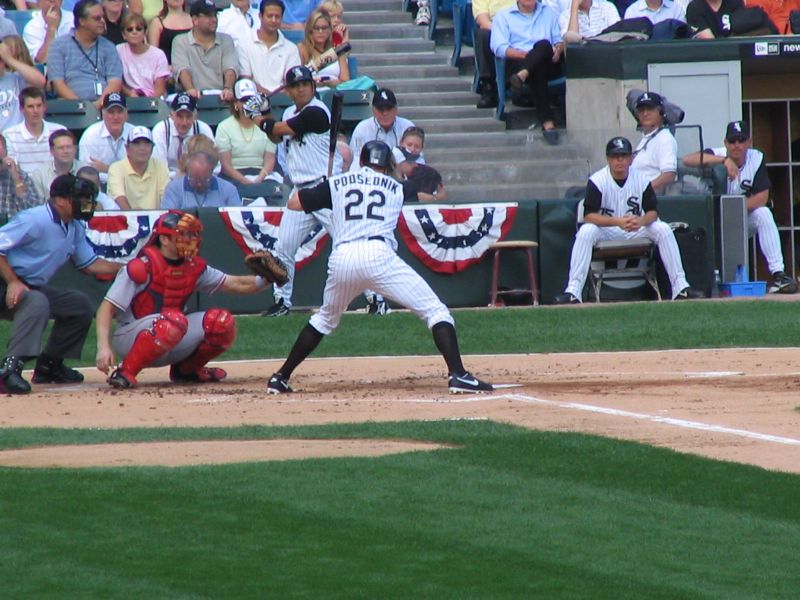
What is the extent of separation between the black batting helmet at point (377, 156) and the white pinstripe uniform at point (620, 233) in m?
5.63

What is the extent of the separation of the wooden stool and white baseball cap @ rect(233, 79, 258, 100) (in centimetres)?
307

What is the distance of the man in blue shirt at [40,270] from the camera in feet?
32.8

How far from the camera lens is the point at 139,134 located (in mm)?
14680

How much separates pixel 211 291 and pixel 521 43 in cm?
894

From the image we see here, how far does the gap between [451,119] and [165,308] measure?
951 centimetres

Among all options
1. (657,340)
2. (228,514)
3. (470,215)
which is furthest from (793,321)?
(228,514)

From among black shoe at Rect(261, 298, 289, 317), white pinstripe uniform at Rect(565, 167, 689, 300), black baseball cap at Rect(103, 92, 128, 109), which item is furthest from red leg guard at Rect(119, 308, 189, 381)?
white pinstripe uniform at Rect(565, 167, 689, 300)

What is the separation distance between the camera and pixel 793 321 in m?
13.4

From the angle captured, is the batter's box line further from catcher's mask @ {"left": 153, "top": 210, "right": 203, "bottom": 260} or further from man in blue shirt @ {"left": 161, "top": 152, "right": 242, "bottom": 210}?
man in blue shirt @ {"left": 161, "top": 152, "right": 242, "bottom": 210}

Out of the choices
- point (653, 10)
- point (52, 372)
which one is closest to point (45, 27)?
point (52, 372)

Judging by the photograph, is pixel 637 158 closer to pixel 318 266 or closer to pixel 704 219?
pixel 704 219

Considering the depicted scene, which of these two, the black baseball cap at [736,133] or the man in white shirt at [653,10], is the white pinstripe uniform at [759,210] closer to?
the black baseball cap at [736,133]

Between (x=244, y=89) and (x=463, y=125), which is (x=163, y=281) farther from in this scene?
(x=463, y=125)

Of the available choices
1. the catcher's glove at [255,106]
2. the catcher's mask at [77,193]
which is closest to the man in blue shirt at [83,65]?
the catcher's glove at [255,106]
